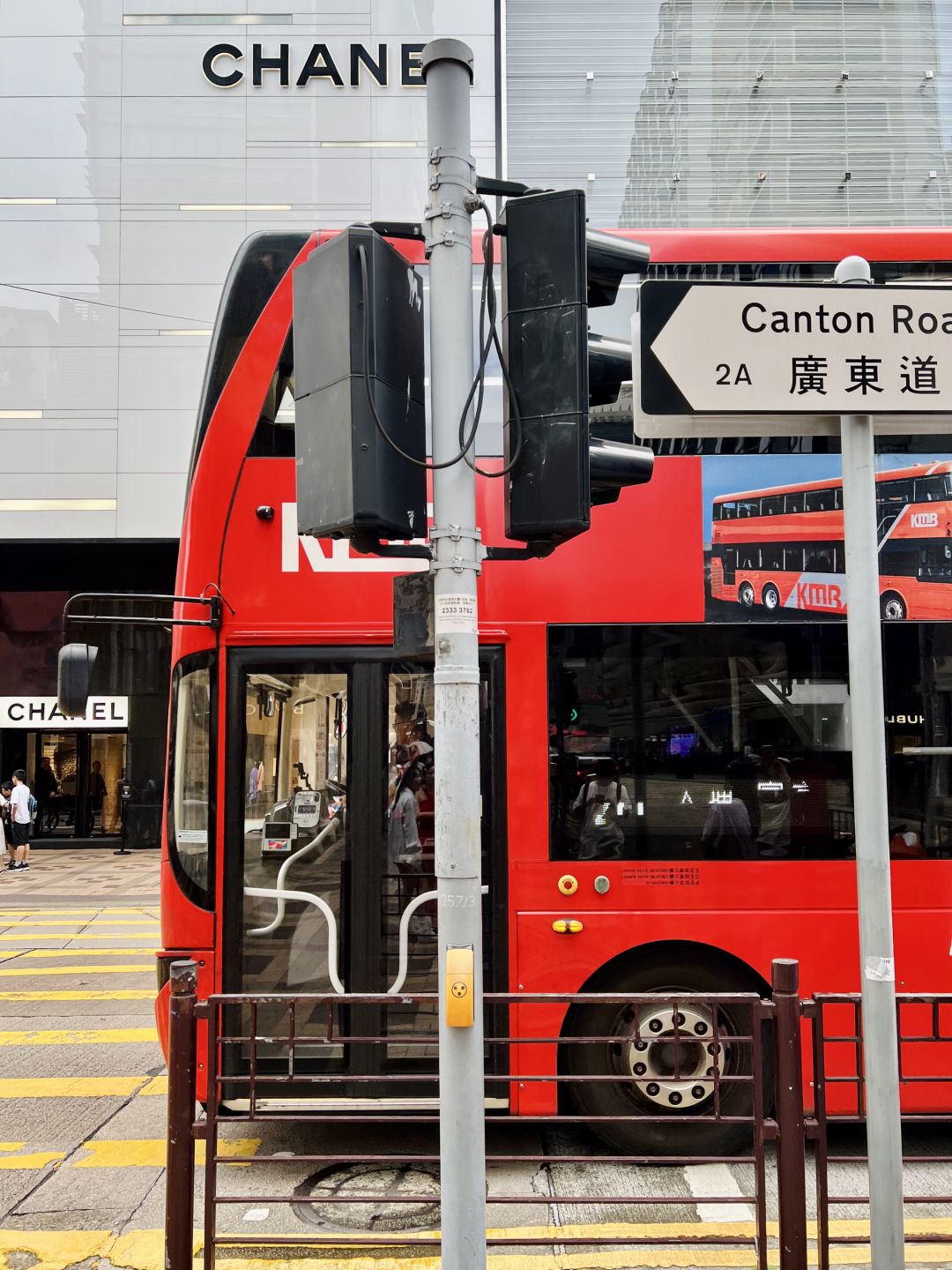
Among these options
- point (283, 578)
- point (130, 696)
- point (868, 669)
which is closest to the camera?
point (868, 669)

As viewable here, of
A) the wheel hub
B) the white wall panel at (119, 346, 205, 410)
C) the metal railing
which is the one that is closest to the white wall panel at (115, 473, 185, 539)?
the white wall panel at (119, 346, 205, 410)

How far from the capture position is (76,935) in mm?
12562

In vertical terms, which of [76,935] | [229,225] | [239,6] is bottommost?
[76,935]

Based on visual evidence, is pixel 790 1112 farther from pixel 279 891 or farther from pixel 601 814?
pixel 279 891

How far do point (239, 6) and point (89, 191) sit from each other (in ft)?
15.1

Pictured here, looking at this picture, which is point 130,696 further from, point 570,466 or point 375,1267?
point 570,466

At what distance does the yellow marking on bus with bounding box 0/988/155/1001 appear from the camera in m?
9.27

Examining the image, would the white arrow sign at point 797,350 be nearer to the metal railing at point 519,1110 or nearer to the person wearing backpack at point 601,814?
the metal railing at point 519,1110

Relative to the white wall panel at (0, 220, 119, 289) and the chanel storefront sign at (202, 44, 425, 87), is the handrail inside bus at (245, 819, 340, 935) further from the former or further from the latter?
the chanel storefront sign at (202, 44, 425, 87)

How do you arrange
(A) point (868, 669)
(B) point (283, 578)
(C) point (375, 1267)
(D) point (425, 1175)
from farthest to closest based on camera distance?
(B) point (283, 578)
(D) point (425, 1175)
(C) point (375, 1267)
(A) point (868, 669)

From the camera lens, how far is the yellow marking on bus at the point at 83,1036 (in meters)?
7.81

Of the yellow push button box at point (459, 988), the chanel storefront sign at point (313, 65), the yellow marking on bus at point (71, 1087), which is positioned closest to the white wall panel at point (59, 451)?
the chanel storefront sign at point (313, 65)

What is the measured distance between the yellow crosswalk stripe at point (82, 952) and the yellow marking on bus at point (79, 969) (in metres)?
0.59

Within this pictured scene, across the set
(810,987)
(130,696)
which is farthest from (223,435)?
(130,696)
